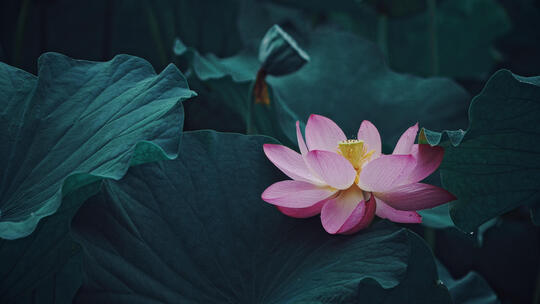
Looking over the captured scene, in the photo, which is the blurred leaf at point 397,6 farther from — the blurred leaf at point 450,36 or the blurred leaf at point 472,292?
the blurred leaf at point 472,292

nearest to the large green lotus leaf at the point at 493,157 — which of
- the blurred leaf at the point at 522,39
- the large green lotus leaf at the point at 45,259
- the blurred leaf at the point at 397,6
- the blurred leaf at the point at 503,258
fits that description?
the large green lotus leaf at the point at 45,259

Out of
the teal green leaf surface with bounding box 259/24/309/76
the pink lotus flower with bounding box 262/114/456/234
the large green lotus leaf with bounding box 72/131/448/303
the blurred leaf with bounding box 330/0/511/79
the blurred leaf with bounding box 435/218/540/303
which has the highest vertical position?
the teal green leaf surface with bounding box 259/24/309/76

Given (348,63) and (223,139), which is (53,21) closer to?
(348,63)

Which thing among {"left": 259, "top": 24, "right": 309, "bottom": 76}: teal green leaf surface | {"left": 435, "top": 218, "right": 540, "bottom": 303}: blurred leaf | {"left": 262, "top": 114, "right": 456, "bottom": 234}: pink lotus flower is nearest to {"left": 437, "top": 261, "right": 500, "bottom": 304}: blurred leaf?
{"left": 262, "top": 114, "right": 456, "bottom": 234}: pink lotus flower

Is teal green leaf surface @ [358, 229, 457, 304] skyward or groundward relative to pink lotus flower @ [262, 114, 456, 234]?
groundward

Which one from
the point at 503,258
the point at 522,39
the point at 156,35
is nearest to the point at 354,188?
the point at 156,35

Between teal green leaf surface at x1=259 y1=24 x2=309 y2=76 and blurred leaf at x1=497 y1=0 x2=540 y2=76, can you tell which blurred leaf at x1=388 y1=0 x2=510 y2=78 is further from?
teal green leaf surface at x1=259 y1=24 x2=309 y2=76
